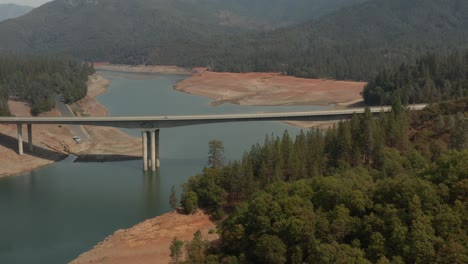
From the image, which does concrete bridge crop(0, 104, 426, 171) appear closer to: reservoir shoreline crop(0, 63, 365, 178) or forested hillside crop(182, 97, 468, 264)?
reservoir shoreline crop(0, 63, 365, 178)

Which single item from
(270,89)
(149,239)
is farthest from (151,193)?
(270,89)

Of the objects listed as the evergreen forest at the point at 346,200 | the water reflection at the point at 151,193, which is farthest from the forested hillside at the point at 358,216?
the water reflection at the point at 151,193

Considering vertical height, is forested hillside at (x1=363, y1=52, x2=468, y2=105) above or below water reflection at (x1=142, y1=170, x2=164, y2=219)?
above

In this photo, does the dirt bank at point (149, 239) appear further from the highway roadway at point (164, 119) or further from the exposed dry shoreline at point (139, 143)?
the highway roadway at point (164, 119)

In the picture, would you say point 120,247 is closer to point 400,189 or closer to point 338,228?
point 338,228

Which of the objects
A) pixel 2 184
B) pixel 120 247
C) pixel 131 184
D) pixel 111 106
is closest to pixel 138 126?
pixel 131 184

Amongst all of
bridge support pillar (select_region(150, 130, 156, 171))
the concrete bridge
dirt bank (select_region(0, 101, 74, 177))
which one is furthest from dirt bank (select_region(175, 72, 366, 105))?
bridge support pillar (select_region(150, 130, 156, 171))
